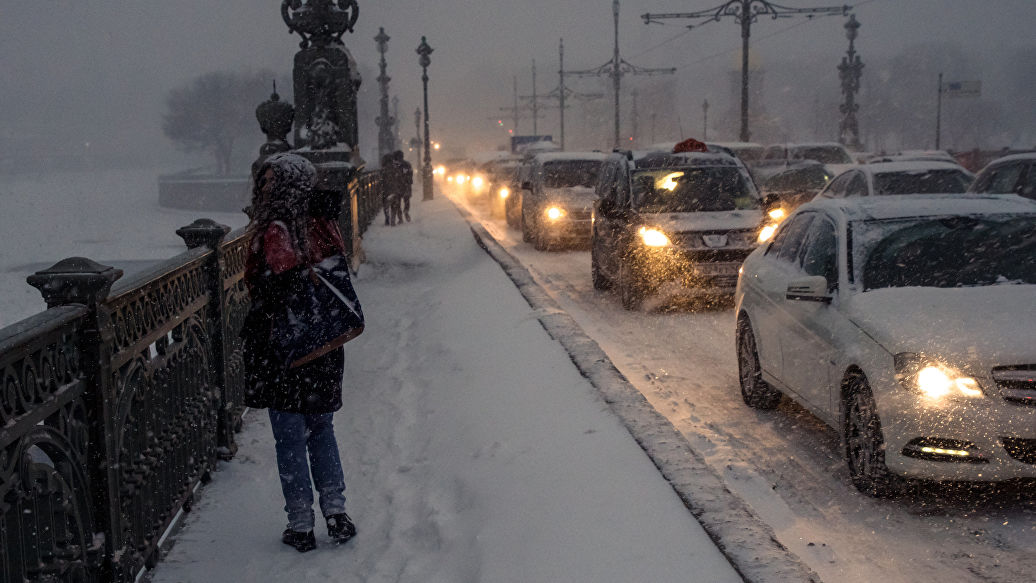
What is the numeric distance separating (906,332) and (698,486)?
148cm

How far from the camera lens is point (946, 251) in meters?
6.15

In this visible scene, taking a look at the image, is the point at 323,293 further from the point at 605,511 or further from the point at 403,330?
the point at 403,330

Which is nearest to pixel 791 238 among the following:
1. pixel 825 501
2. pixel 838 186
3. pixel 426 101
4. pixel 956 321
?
pixel 956 321

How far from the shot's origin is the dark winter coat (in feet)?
14.5

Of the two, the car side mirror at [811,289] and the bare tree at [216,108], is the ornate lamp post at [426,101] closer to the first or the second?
the car side mirror at [811,289]

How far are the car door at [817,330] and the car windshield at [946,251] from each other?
0.21m

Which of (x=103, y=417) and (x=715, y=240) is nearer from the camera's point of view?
(x=103, y=417)

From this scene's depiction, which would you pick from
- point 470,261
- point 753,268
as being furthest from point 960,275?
point 470,261

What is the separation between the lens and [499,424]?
632cm

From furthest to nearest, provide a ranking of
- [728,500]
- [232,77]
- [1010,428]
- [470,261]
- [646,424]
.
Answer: [232,77] < [470,261] < [646,424] < [1010,428] < [728,500]

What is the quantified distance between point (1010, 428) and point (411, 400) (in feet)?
14.5

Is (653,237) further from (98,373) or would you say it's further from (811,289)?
(98,373)

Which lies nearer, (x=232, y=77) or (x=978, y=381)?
(x=978, y=381)

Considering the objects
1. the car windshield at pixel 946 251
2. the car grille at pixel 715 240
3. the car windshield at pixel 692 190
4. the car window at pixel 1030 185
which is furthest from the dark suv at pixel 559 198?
the car windshield at pixel 946 251
